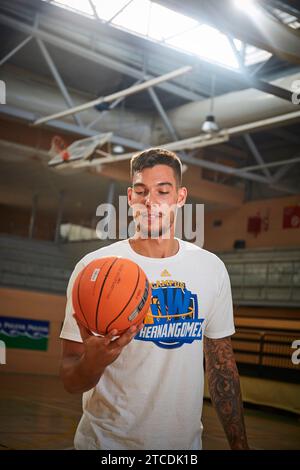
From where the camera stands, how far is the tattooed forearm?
2.10 meters

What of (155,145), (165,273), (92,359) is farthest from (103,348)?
(155,145)

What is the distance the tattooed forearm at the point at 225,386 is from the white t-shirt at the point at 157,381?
0.14 m

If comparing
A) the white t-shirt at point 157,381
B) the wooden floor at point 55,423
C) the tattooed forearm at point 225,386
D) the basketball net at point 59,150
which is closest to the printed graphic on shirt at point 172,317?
the white t-shirt at point 157,381

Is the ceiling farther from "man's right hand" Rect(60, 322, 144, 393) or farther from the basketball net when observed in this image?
"man's right hand" Rect(60, 322, 144, 393)

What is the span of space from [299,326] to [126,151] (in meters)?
8.00

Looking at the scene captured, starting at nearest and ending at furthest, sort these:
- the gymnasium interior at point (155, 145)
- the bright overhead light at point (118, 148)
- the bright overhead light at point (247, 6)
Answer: the bright overhead light at point (247, 6)
the gymnasium interior at point (155, 145)
the bright overhead light at point (118, 148)

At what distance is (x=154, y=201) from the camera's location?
2148 millimetres

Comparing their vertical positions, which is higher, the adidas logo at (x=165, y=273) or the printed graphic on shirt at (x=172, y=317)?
the adidas logo at (x=165, y=273)

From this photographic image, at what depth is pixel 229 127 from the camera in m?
11.5

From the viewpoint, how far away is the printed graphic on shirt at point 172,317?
1986 mm

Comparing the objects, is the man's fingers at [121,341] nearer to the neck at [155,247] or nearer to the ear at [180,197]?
the neck at [155,247]

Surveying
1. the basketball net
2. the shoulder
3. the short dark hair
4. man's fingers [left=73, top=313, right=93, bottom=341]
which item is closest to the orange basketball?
man's fingers [left=73, top=313, right=93, bottom=341]
